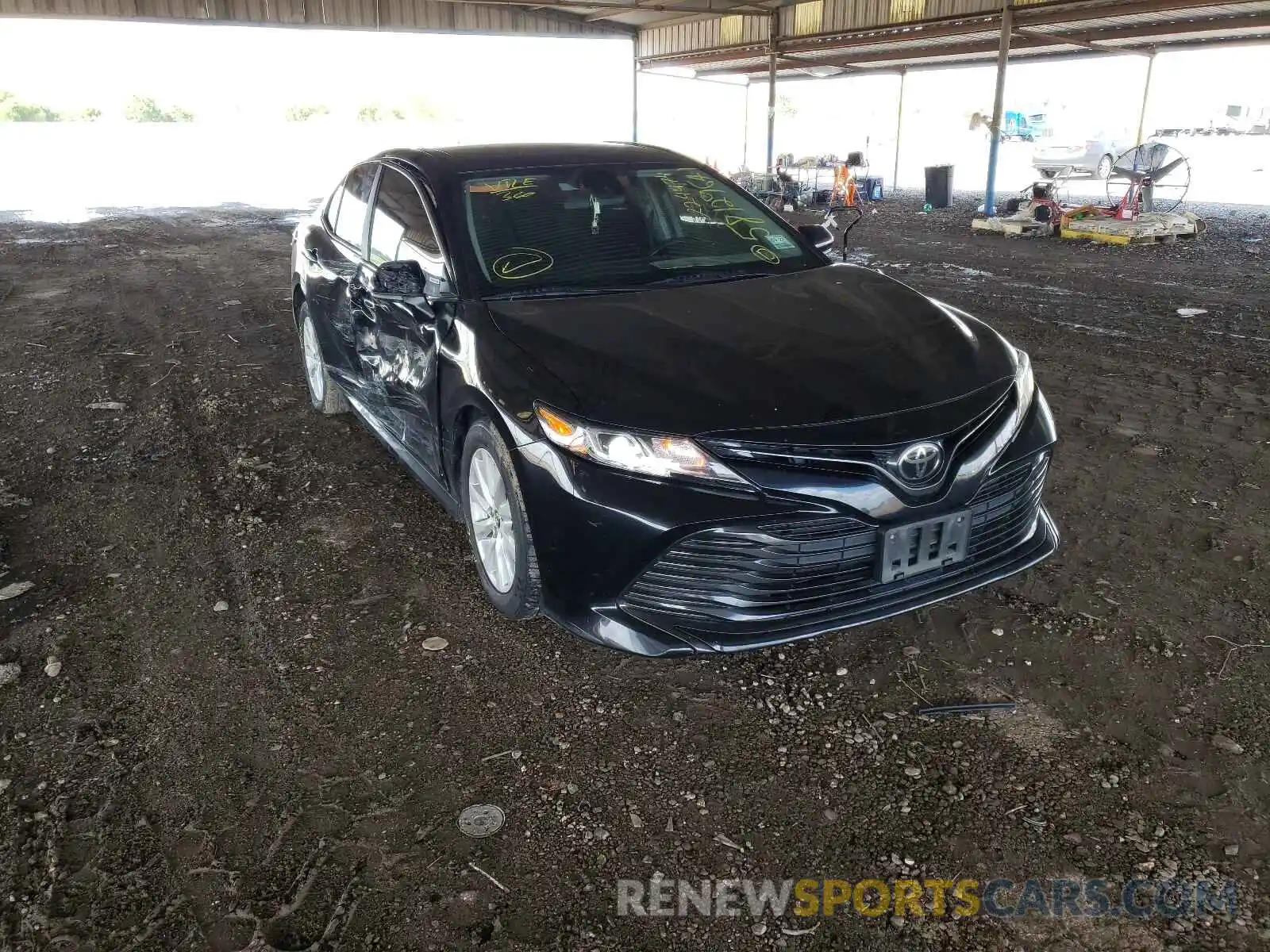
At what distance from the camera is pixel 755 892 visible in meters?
2.01

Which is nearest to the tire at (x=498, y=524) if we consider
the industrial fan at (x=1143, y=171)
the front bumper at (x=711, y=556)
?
the front bumper at (x=711, y=556)

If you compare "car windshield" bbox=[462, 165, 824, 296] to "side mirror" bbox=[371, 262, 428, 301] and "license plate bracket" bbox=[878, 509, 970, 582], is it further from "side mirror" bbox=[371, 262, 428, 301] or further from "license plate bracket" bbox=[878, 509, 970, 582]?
"license plate bracket" bbox=[878, 509, 970, 582]

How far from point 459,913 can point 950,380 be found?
194cm

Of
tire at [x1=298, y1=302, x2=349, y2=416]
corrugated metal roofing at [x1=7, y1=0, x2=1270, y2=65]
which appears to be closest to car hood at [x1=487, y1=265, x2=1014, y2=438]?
tire at [x1=298, y1=302, x2=349, y2=416]

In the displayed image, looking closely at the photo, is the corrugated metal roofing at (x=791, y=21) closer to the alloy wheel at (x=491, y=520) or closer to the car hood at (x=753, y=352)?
the car hood at (x=753, y=352)

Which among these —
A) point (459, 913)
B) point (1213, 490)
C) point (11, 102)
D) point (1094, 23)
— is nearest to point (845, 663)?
point (459, 913)

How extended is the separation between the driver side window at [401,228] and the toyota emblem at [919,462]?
1.77 metres

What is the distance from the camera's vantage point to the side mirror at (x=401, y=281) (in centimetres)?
314

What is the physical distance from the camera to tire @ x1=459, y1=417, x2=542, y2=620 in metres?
2.73

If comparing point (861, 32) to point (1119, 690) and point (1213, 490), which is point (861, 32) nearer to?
point (1213, 490)

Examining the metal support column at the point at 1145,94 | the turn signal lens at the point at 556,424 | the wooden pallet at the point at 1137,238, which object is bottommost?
the wooden pallet at the point at 1137,238

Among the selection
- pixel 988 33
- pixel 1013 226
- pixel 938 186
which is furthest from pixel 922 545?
pixel 988 33

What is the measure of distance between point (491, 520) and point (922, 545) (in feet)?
4.47

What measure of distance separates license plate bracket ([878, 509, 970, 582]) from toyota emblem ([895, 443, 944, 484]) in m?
0.12
